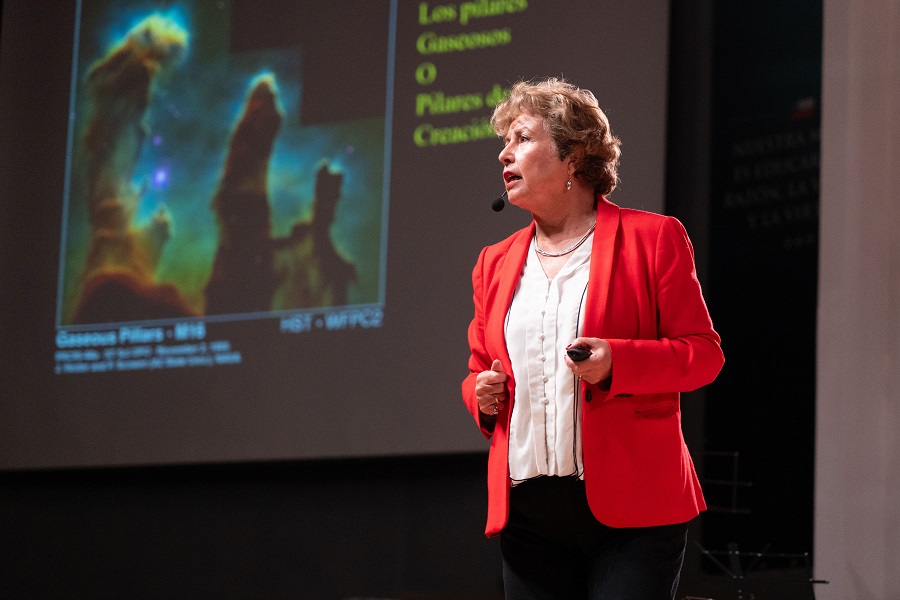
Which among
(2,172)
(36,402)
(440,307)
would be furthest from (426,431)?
(2,172)

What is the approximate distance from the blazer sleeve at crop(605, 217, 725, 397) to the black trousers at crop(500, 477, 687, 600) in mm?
204

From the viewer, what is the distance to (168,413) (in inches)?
192

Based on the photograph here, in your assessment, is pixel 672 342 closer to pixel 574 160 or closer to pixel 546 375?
pixel 546 375

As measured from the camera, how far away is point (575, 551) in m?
1.82

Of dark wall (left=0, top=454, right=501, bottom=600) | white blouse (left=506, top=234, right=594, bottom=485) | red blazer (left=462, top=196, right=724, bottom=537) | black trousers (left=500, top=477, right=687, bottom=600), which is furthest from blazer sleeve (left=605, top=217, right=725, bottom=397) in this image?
dark wall (left=0, top=454, right=501, bottom=600)

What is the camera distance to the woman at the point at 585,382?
5.65 ft

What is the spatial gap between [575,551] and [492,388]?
0.30 m

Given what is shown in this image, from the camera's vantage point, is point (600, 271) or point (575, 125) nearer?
point (600, 271)

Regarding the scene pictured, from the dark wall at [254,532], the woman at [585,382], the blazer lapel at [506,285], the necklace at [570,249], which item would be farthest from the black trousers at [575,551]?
the dark wall at [254,532]

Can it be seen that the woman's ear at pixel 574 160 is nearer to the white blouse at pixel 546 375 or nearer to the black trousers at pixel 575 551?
the white blouse at pixel 546 375

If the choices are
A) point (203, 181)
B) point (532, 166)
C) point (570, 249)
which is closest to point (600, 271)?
point (570, 249)

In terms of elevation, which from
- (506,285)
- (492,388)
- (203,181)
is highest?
(203,181)

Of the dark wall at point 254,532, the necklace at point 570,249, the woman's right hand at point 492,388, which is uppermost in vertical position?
the necklace at point 570,249

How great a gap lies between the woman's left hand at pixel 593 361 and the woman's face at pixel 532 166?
33 cm
